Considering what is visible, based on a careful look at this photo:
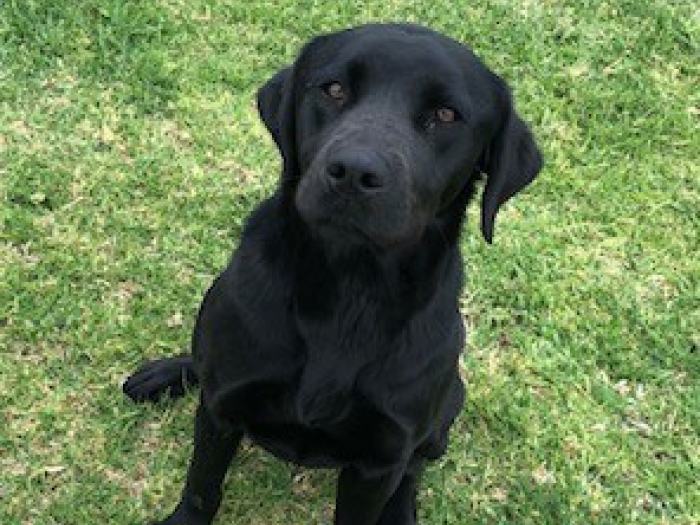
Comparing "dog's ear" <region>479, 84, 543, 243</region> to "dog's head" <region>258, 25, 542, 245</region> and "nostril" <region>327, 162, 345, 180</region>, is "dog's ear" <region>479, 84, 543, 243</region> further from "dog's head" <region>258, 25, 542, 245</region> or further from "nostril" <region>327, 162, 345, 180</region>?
"nostril" <region>327, 162, 345, 180</region>

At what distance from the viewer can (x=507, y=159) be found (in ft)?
7.59

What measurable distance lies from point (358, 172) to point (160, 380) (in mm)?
1322

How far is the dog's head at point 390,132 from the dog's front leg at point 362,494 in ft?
2.12

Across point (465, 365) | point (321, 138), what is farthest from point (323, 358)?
point (465, 365)

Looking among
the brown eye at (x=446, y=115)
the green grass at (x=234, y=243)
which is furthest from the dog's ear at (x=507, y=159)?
the green grass at (x=234, y=243)

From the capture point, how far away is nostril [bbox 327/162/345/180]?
1995mm

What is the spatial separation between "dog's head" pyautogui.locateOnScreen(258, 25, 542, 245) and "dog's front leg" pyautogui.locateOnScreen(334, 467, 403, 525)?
64 centimetres

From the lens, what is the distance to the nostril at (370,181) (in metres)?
2.00

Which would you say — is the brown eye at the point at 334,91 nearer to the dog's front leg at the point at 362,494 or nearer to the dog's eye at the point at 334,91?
the dog's eye at the point at 334,91

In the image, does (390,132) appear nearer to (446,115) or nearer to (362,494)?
(446,115)

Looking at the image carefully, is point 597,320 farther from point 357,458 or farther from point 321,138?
point 321,138

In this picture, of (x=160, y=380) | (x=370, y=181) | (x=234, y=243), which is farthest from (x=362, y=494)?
(x=234, y=243)

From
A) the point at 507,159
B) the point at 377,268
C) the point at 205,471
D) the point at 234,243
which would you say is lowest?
the point at 234,243

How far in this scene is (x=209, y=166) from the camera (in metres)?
3.80
